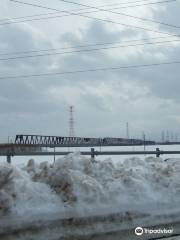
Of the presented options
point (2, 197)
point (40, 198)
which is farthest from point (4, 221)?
point (40, 198)

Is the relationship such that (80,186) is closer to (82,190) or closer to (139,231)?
(82,190)

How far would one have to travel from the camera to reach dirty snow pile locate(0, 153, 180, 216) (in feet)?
37.1

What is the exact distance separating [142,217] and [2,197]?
3.16 m

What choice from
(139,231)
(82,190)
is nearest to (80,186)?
(82,190)

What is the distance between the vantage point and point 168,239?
9734 mm

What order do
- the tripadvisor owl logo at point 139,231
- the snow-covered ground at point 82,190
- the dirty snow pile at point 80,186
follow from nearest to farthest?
1. the tripadvisor owl logo at point 139,231
2. the snow-covered ground at point 82,190
3. the dirty snow pile at point 80,186

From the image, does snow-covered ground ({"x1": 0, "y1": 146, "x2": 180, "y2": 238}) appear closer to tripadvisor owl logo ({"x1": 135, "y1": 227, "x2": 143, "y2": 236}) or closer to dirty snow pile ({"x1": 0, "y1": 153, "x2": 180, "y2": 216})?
dirty snow pile ({"x1": 0, "y1": 153, "x2": 180, "y2": 216})

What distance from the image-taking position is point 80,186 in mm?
12297

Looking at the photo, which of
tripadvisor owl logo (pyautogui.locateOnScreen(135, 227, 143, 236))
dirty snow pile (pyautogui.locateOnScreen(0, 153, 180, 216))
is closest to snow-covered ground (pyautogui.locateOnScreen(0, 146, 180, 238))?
dirty snow pile (pyautogui.locateOnScreen(0, 153, 180, 216))

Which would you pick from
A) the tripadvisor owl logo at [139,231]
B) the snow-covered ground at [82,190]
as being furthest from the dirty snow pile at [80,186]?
the tripadvisor owl logo at [139,231]

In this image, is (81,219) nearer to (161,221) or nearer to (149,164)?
(161,221)

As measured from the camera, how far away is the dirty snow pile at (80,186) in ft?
37.1

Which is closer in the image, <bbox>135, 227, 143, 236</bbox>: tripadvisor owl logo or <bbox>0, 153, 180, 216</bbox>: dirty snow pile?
<bbox>135, 227, 143, 236</bbox>: tripadvisor owl logo

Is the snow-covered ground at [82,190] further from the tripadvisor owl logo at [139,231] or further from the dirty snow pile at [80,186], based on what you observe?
the tripadvisor owl logo at [139,231]
